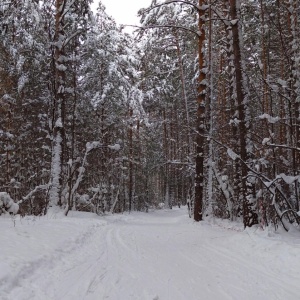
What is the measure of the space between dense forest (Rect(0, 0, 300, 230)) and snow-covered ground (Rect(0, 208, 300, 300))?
6.21 feet

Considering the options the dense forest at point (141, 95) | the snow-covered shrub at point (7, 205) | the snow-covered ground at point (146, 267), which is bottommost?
the snow-covered ground at point (146, 267)

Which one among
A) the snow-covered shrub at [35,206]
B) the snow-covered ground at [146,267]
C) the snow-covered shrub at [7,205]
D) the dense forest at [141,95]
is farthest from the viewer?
the snow-covered shrub at [35,206]

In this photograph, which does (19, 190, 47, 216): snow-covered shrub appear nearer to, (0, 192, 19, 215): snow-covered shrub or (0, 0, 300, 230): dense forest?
(0, 0, 300, 230): dense forest

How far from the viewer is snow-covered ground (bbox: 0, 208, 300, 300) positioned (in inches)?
151

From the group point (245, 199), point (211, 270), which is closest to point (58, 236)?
point (211, 270)

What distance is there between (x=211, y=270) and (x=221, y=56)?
52.3ft

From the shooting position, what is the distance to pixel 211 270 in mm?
5047

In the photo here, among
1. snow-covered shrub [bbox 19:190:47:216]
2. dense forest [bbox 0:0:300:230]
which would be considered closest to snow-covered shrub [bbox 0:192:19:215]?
dense forest [bbox 0:0:300:230]

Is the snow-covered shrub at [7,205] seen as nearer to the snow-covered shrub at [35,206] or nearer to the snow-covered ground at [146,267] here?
the snow-covered shrub at [35,206]

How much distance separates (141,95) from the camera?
60.4ft

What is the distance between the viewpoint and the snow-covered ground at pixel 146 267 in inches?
151

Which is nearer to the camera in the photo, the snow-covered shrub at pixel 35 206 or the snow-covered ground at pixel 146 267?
the snow-covered ground at pixel 146 267

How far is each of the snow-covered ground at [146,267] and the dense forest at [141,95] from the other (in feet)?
6.21

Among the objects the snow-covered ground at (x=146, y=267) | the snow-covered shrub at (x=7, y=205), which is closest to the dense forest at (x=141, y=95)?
the snow-covered shrub at (x=7, y=205)
